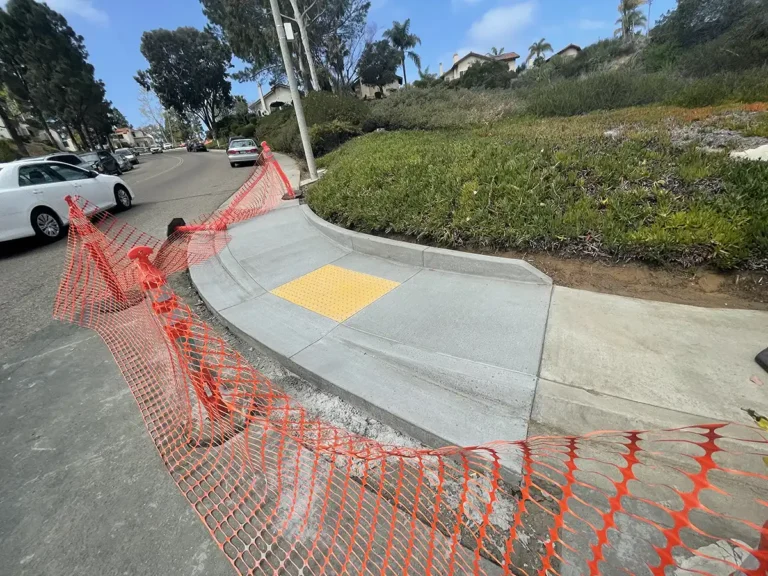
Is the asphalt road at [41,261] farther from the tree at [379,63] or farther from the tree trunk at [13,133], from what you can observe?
the tree at [379,63]

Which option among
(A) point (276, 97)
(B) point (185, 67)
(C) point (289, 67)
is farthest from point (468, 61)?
(C) point (289, 67)

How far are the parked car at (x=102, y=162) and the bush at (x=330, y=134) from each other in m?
14.2

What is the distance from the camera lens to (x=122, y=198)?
367 inches

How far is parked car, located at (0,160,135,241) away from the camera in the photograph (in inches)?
250

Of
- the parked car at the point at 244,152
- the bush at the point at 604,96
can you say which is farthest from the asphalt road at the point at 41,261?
the bush at the point at 604,96

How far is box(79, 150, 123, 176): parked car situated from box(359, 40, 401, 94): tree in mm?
29883

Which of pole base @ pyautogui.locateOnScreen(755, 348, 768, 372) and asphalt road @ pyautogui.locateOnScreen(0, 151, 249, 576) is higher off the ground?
asphalt road @ pyautogui.locateOnScreen(0, 151, 249, 576)

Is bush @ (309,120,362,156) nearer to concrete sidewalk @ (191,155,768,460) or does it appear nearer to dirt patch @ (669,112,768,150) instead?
Result: dirt patch @ (669,112,768,150)

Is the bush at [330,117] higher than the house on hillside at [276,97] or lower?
lower

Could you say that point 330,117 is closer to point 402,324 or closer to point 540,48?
point 402,324

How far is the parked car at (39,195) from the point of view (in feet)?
20.8

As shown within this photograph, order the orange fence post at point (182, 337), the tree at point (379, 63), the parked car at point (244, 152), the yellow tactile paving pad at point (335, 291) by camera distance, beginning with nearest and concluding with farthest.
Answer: the orange fence post at point (182, 337)
the yellow tactile paving pad at point (335, 291)
the parked car at point (244, 152)
the tree at point (379, 63)

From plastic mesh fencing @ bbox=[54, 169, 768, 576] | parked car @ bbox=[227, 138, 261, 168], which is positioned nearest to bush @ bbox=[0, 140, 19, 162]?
parked car @ bbox=[227, 138, 261, 168]

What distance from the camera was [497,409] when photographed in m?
2.32
